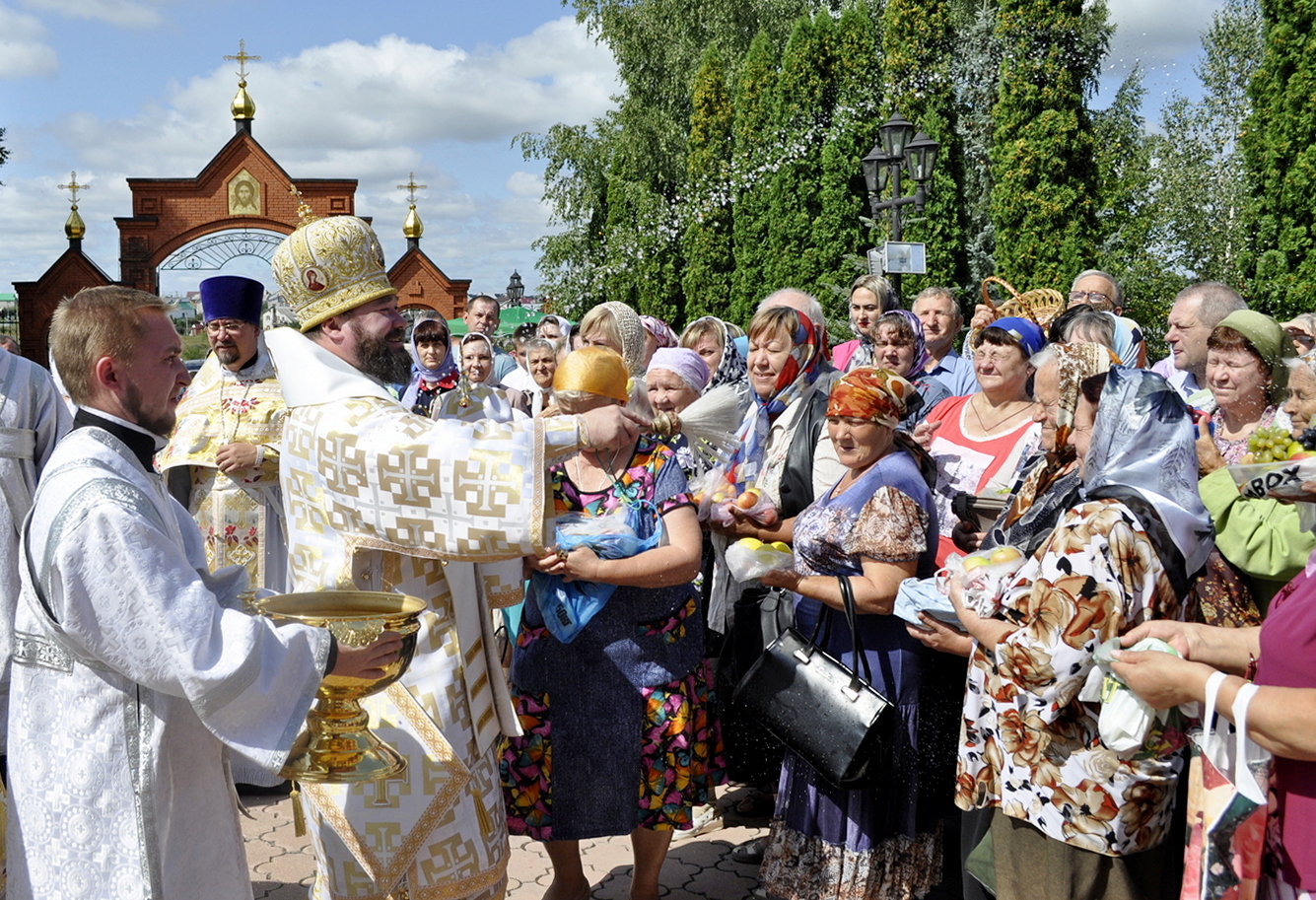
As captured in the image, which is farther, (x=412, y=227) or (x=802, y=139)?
(x=412, y=227)

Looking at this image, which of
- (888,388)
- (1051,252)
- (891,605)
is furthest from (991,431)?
(1051,252)

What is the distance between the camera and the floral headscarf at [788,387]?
4766 mm

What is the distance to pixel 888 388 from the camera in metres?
3.68

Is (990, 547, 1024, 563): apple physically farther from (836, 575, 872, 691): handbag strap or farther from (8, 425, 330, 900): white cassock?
(8, 425, 330, 900): white cassock

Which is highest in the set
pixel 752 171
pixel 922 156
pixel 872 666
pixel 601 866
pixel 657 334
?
pixel 752 171

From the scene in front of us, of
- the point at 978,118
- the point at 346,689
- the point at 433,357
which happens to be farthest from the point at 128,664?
the point at 978,118

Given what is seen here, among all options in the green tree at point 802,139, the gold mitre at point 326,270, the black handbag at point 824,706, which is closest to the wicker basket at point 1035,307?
the black handbag at point 824,706

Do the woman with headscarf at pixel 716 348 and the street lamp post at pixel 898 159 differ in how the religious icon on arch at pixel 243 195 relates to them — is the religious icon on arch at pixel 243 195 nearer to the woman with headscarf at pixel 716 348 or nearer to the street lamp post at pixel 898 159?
the street lamp post at pixel 898 159

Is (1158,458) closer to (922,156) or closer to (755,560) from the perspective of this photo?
(755,560)

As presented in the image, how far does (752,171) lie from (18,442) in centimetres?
2145

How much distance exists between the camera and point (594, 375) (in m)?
3.27

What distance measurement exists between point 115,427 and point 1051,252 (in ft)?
63.8

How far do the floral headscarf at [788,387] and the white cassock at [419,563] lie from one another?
2.06m

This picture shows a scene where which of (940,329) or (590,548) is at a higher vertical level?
(940,329)
